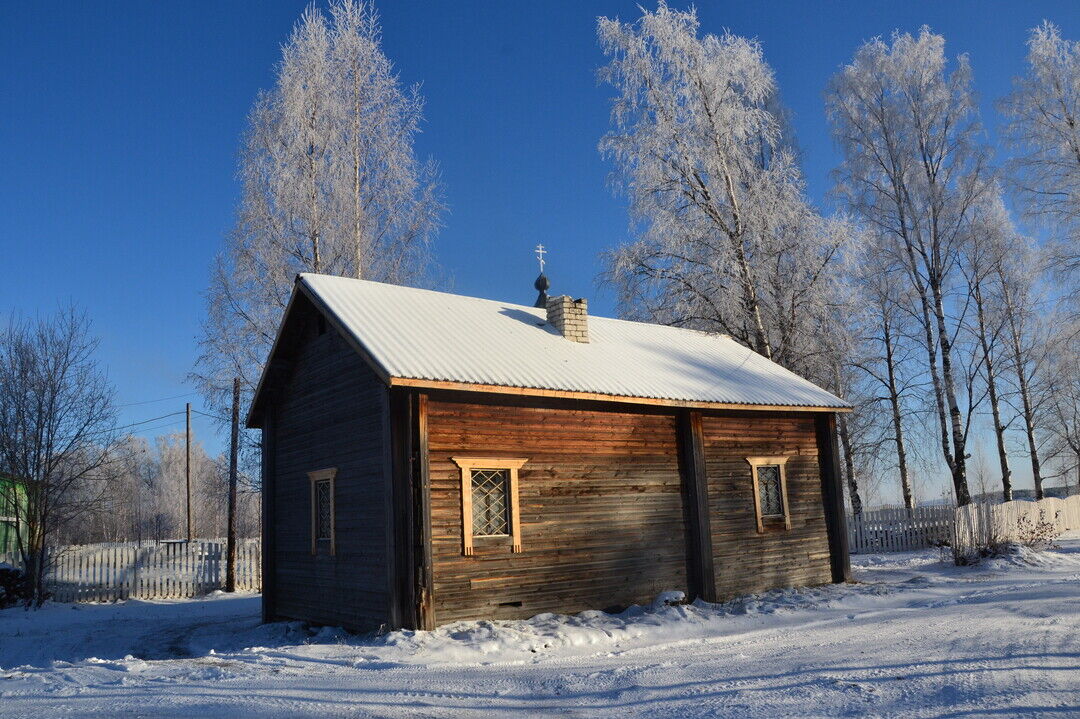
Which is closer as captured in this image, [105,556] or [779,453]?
[779,453]

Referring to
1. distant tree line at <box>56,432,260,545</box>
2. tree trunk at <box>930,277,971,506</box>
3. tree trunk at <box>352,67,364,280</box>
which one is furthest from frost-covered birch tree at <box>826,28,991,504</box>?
distant tree line at <box>56,432,260,545</box>

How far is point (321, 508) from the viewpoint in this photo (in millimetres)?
14719

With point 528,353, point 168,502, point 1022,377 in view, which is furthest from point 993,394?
point 168,502

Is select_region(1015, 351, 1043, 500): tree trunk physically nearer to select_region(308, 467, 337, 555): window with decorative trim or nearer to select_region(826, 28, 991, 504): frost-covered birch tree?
select_region(826, 28, 991, 504): frost-covered birch tree

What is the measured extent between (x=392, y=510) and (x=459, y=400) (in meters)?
2.02

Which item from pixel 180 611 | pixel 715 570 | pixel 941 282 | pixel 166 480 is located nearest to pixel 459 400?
pixel 715 570

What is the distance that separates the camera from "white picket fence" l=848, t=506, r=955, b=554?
24594mm

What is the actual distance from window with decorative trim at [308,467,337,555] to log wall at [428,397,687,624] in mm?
2643

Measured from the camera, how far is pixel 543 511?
13.7 meters

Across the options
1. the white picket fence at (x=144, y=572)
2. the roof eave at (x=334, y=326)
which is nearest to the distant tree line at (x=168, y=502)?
the white picket fence at (x=144, y=572)

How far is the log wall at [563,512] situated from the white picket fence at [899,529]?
39.9ft

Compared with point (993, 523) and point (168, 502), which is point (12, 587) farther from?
point (168, 502)

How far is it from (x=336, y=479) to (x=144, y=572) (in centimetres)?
1252

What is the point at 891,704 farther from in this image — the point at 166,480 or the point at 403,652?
the point at 166,480
